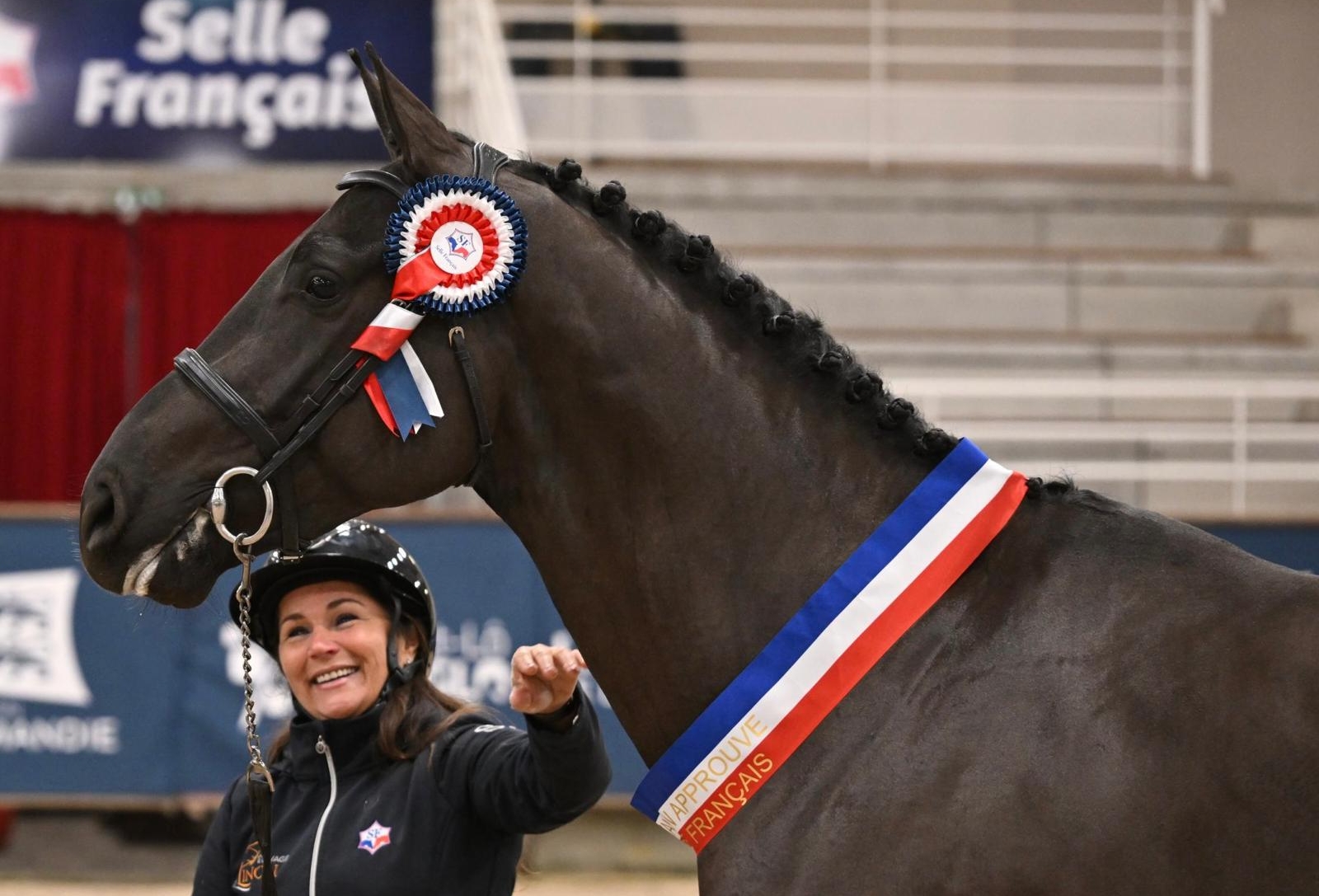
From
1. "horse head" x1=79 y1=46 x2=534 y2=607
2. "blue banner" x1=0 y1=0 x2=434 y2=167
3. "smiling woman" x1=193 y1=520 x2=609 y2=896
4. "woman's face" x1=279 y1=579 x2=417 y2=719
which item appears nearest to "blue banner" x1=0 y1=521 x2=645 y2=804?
"smiling woman" x1=193 y1=520 x2=609 y2=896

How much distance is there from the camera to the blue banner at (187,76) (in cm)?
923

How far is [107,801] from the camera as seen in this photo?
6.24 m

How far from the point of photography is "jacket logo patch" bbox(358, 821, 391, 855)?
2.33 m

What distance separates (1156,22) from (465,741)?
933cm

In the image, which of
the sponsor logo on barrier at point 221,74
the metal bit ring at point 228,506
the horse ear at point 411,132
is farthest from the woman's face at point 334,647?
the sponsor logo on barrier at point 221,74

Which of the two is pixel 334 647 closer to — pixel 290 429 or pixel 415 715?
pixel 415 715

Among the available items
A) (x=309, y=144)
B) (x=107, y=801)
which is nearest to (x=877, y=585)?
(x=107, y=801)

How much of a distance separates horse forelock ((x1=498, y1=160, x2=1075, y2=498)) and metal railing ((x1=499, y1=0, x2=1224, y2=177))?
7.89 metres

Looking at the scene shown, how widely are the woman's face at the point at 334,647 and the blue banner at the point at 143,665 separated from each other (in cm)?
368

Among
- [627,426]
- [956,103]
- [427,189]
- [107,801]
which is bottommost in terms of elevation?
[107,801]

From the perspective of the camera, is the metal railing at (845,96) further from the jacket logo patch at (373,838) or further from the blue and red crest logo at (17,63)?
the jacket logo patch at (373,838)

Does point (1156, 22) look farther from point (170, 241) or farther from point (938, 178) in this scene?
point (170, 241)

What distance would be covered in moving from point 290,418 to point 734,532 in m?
0.60

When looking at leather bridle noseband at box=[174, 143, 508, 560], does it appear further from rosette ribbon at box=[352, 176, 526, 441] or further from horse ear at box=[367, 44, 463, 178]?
horse ear at box=[367, 44, 463, 178]
